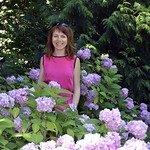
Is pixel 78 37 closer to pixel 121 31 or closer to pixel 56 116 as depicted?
pixel 121 31

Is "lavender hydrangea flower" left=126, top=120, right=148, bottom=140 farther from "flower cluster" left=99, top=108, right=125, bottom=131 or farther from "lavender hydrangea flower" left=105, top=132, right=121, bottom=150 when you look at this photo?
"lavender hydrangea flower" left=105, top=132, right=121, bottom=150

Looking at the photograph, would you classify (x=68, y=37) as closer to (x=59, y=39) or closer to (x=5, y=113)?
(x=59, y=39)

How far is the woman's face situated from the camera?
3291mm

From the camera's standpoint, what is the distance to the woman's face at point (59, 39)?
10.8ft

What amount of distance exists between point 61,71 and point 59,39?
0.94 feet

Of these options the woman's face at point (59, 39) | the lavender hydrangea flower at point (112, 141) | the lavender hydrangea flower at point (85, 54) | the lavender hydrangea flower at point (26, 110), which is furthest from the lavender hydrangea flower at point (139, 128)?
the lavender hydrangea flower at point (85, 54)

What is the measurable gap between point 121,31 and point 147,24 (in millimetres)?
369

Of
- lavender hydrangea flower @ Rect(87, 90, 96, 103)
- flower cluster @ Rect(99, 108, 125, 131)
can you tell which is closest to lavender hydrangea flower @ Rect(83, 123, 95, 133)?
flower cluster @ Rect(99, 108, 125, 131)

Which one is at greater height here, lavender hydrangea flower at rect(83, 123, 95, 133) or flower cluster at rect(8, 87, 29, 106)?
flower cluster at rect(8, 87, 29, 106)

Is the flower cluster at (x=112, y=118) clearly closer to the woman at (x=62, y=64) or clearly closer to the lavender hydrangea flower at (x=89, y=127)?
the lavender hydrangea flower at (x=89, y=127)

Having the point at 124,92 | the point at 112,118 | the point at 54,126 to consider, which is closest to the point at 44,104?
the point at 54,126

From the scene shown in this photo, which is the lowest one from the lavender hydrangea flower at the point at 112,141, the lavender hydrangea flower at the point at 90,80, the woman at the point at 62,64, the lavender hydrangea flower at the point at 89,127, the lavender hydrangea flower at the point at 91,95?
the lavender hydrangea flower at the point at 91,95

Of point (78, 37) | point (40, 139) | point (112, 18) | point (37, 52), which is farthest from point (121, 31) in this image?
point (40, 139)

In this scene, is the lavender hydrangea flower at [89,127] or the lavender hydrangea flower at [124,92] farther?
the lavender hydrangea flower at [124,92]
